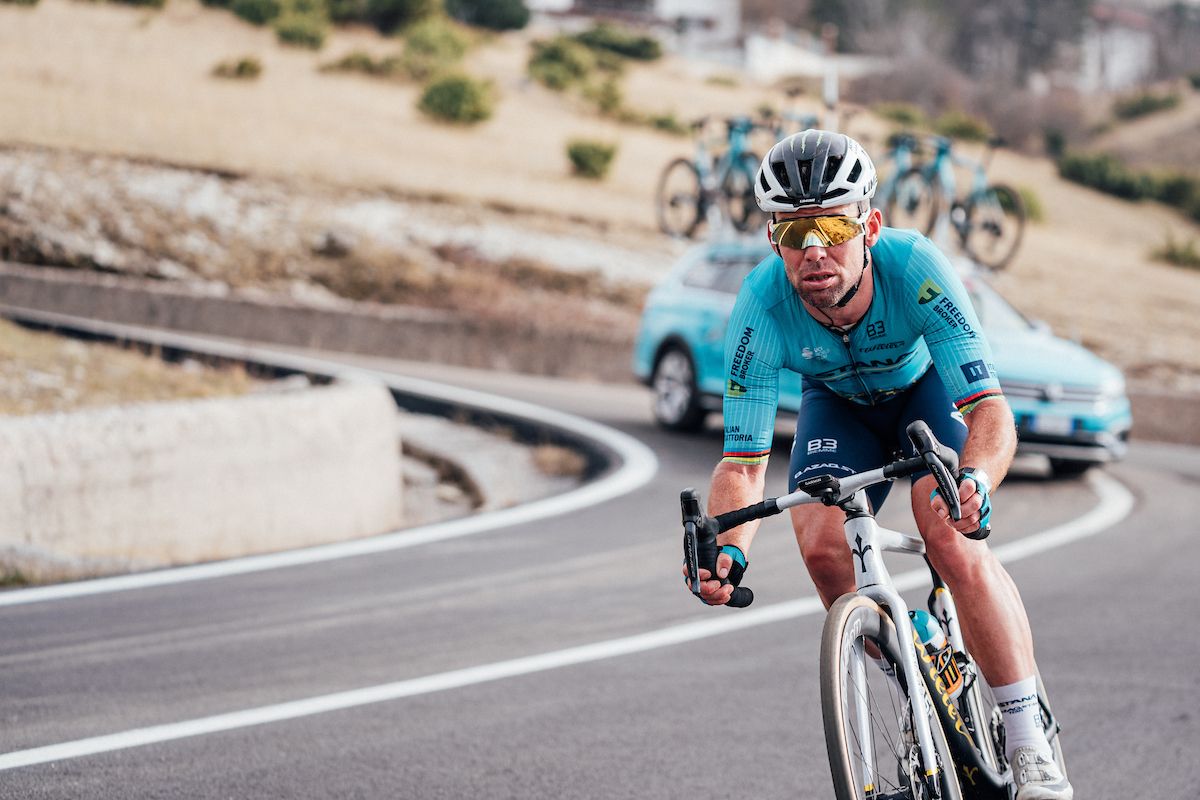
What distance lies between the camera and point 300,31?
5384cm

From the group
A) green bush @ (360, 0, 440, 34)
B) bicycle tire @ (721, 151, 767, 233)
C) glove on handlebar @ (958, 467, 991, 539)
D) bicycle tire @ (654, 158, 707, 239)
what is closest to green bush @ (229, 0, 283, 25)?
green bush @ (360, 0, 440, 34)

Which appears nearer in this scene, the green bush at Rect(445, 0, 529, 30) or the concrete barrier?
the concrete barrier

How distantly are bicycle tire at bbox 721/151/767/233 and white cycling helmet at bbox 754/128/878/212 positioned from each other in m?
16.2

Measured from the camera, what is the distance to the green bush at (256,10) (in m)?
55.1

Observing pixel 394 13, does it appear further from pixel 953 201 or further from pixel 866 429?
pixel 866 429

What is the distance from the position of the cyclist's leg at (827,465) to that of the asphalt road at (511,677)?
3.52 ft

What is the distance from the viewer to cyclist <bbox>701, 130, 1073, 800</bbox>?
12.6 ft

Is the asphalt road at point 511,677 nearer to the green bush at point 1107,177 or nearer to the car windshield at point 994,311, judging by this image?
the car windshield at point 994,311

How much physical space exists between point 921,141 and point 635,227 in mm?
14655

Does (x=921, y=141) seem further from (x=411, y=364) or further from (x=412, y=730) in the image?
(x=412, y=730)

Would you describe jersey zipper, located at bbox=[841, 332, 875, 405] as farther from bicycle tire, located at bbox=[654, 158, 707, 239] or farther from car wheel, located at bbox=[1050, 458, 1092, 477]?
bicycle tire, located at bbox=[654, 158, 707, 239]

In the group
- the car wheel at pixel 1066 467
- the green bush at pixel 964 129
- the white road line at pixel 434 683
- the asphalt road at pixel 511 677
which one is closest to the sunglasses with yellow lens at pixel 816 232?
the asphalt road at pixel 511 677

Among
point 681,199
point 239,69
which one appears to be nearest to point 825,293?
point 681,199

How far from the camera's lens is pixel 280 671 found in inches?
248
